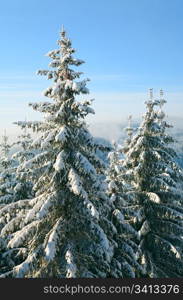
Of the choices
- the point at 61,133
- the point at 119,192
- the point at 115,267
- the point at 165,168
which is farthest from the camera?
the point at 165,168

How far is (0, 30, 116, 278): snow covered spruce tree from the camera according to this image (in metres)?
14.3

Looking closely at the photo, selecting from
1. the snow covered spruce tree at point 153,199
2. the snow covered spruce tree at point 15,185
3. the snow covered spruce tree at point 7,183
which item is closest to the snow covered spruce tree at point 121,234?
the snow covered spruce tree at point 153,199

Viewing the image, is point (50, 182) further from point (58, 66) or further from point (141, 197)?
point (141, 197)

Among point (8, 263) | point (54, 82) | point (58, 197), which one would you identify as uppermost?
point (54, 82)

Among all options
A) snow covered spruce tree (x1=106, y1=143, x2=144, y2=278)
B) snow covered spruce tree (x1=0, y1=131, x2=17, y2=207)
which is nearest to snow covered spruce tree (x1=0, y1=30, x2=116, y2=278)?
snow covered spruce tree (x1=106, y1=143, x2=144, y2=278)

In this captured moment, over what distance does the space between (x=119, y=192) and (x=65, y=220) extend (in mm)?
4706

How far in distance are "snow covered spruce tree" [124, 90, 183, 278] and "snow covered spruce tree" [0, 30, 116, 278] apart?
5679mm

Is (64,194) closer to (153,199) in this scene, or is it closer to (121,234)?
(121,234)

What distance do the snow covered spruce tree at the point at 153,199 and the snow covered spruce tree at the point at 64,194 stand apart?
18.6 ft

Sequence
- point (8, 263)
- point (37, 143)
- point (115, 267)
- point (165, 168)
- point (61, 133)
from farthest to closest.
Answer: point (8, 263)
point (165, 168)
point (115, 267)
point (37, 143)
point (61, 133)

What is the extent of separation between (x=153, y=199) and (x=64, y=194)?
6.95m

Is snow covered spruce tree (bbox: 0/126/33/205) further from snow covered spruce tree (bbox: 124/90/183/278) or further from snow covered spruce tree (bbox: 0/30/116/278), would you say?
snow covered spruce tree (bbox: 124/90/183/278)

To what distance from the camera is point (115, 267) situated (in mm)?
16875

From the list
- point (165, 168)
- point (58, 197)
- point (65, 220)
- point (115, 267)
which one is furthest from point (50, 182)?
point (165, 168)
